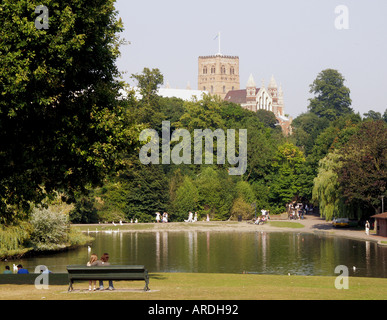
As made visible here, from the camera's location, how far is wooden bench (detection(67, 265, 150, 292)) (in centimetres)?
1847

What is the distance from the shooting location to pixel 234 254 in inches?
1742

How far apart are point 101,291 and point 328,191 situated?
49290 mm

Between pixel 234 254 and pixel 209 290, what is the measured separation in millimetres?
25511

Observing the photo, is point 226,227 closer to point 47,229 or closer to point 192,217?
point 192,217

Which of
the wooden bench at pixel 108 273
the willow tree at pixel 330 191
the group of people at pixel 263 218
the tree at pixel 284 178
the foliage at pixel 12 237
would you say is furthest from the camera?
the tree at pixel 284 178

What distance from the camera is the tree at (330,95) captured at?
165 m

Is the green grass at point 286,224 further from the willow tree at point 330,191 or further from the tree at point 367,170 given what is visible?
the tree at point 367,170

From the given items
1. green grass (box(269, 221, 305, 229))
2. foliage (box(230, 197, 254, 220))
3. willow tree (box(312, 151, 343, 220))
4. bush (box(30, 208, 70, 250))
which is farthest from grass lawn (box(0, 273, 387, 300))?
foliage (box(230, 197, 254, 220))

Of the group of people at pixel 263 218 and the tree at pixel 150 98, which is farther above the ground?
the tree at pixel 150 98

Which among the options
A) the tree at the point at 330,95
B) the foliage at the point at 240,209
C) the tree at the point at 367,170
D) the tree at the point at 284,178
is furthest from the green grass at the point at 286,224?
the tree at the point at 330,95

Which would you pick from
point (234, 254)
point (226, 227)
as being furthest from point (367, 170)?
point (234, 254)

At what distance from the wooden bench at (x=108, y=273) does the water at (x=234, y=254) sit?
670 inches
